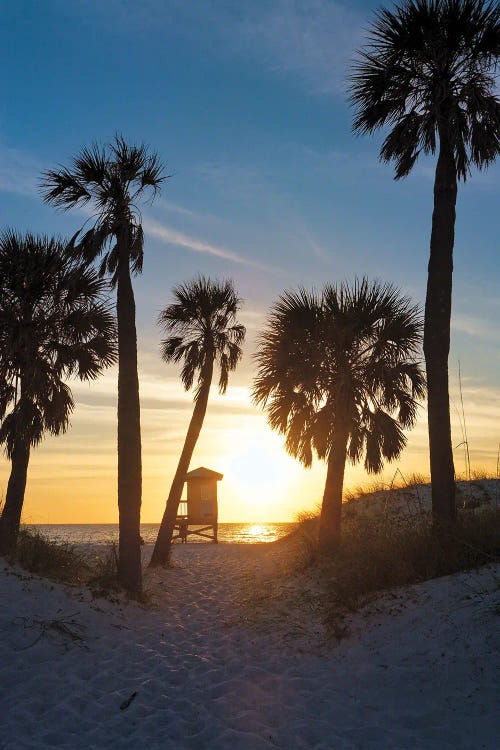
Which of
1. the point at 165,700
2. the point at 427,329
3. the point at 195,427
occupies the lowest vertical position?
the point at 165,700

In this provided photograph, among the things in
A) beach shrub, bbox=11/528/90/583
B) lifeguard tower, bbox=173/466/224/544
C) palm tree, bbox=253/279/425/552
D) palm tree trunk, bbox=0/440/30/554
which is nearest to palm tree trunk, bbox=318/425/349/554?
palm tree, bbox=253/279/425/552

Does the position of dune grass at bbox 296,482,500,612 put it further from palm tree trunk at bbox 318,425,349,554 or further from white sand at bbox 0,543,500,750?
palm tree trunk at bbox 318,425,349,554

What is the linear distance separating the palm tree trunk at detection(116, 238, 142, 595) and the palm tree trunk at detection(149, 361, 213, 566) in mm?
5311

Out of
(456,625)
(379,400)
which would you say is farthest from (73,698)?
(379,400)

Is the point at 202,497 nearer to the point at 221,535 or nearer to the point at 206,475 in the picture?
the point at 206,475

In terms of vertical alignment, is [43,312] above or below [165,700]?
above

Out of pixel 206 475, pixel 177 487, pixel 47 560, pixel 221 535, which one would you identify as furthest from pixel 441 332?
pixel 221 535

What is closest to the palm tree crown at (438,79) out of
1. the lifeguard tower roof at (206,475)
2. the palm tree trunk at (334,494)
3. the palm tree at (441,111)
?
the palm tree at (441,111)

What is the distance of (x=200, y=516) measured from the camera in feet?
96.9

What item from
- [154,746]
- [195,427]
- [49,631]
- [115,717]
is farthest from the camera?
[195,427]

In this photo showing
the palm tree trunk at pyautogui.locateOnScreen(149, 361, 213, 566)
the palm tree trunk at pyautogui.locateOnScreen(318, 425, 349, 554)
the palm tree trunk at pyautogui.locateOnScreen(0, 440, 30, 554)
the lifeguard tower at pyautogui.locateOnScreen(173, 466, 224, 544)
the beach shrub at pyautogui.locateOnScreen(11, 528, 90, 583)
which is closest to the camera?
the beach shrub at pyautogui.locateOnScreen(11, 528, 90, 583)

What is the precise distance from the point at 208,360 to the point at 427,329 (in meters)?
9.17

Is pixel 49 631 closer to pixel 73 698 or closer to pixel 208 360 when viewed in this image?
pixel 73 698

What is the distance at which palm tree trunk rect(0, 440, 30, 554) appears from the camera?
1493cm
